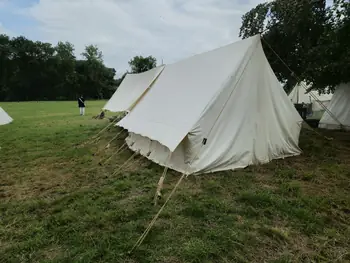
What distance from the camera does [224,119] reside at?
175 inches

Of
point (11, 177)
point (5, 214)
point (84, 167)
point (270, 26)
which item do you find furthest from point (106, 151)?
point (270, 26)

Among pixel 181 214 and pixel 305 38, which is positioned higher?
pixel 305 38

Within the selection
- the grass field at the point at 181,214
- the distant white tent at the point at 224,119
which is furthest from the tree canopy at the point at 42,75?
the grass field at the point at 181,214

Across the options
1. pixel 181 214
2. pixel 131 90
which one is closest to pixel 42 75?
pixel 131 90

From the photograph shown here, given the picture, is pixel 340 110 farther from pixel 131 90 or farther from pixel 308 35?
pixel 131 90

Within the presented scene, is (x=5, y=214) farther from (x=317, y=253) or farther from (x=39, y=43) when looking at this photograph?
(x=39, y=43)

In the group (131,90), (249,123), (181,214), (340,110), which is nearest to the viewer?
(181,214)

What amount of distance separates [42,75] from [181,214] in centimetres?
4737

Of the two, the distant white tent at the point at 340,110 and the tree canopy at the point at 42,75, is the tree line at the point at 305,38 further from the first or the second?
the tree canopy at the point at 42,75

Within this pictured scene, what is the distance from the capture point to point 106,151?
6246mm

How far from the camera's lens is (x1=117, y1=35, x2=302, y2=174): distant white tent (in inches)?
166

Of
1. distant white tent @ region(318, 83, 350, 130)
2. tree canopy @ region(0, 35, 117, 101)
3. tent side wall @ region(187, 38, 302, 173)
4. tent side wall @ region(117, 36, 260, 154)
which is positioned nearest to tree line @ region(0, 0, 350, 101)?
distant white tent @ region(318, 83, 350, 130)

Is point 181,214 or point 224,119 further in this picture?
point 224,119

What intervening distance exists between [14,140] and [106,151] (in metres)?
3.52
